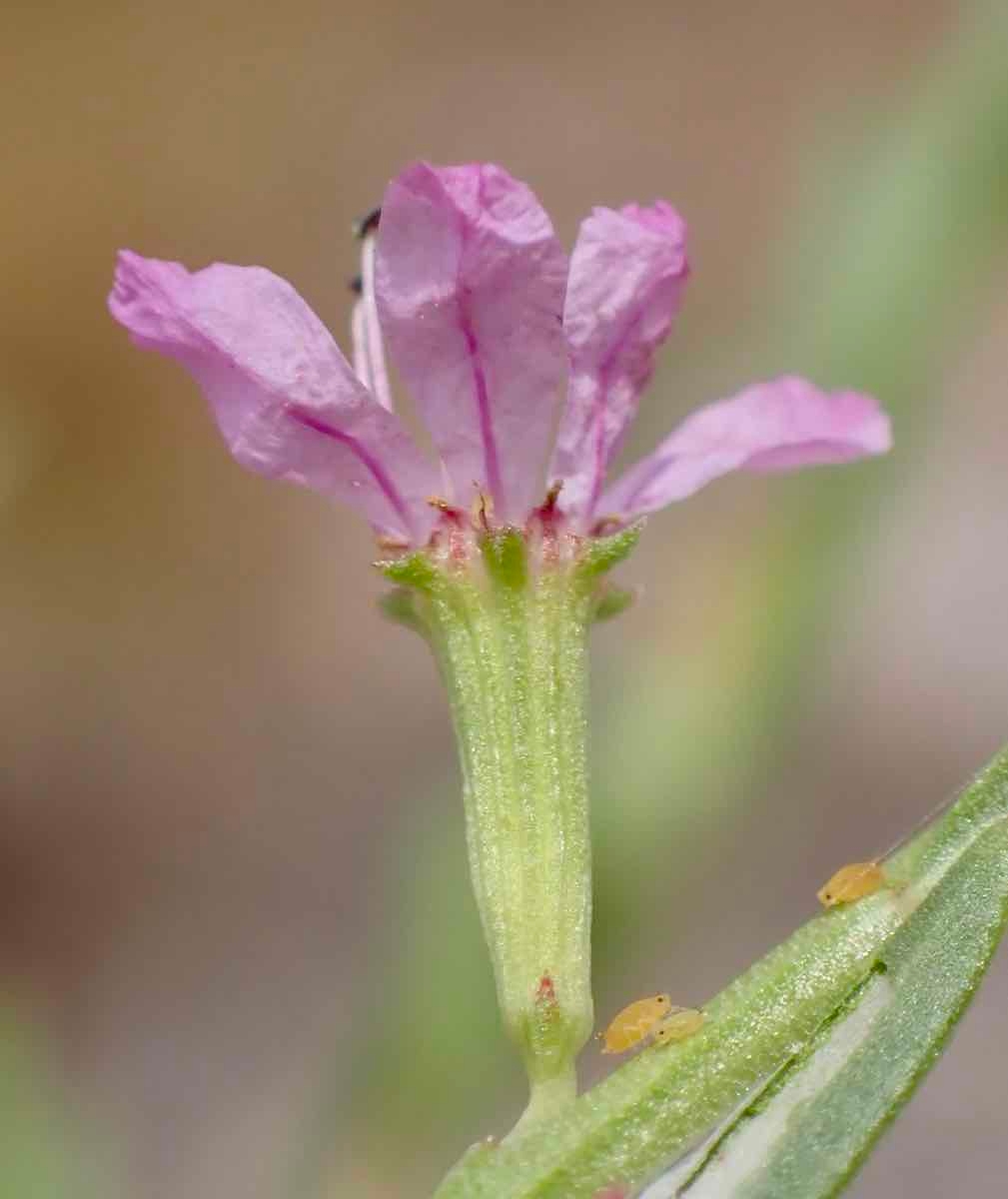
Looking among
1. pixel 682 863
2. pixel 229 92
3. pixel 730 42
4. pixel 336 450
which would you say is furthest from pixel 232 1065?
pixel 730 42

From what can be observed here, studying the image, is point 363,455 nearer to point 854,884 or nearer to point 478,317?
point 478,317

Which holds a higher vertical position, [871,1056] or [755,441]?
[755,441]

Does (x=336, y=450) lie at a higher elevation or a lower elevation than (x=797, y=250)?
lower

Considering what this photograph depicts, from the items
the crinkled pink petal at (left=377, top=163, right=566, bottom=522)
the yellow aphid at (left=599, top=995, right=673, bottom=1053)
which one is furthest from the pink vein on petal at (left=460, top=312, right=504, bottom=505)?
the yellow aphid at (left=599, top=995, right=673, bottom=1053)

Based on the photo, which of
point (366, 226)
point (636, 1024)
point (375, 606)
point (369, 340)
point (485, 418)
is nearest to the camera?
point (636, 1024)

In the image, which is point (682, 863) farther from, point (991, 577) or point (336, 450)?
point (991, 577)

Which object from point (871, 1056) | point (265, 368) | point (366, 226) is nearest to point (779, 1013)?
point (871, 1056)

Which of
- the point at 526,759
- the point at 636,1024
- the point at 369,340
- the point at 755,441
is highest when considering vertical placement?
the point at 369,340

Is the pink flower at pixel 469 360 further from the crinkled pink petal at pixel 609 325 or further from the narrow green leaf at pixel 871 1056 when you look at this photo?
the narrow green leaf at pixel 871 1056
